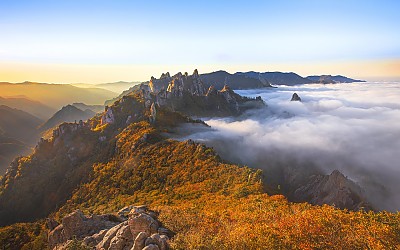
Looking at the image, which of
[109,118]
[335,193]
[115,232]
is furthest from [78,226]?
[109,118]

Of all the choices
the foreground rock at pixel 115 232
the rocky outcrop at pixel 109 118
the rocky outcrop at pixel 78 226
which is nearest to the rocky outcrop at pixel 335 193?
the foreground rock at pixel 115 232

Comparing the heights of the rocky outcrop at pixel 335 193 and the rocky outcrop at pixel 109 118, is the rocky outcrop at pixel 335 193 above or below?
below

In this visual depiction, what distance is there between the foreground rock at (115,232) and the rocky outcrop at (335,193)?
8101cm

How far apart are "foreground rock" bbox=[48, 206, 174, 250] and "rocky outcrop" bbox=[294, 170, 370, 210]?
81010mm

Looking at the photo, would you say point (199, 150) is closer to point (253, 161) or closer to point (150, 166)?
point (150, 166)

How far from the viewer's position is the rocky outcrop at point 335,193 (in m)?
113

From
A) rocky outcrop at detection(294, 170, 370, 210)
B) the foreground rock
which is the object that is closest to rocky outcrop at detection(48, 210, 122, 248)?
the foreground rock

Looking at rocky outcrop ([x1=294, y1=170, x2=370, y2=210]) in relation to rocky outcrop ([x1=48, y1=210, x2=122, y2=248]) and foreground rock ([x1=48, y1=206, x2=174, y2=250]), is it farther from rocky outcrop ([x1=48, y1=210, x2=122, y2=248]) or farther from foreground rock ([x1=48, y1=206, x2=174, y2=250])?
rocky outcrop ([x1=48, y1=210, x2=122, y2=248])

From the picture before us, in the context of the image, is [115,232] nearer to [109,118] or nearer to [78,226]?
[78,226]

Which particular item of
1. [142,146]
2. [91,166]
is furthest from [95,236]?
[91,166]

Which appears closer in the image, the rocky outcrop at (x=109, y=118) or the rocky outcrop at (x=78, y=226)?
the rocky outcrop at (x=78, y=226)

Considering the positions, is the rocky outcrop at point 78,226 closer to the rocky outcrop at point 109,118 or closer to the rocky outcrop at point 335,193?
Answer: the rocky outcrop at point 335,193

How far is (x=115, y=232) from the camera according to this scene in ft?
153

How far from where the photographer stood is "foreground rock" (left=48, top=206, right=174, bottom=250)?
3847cm
